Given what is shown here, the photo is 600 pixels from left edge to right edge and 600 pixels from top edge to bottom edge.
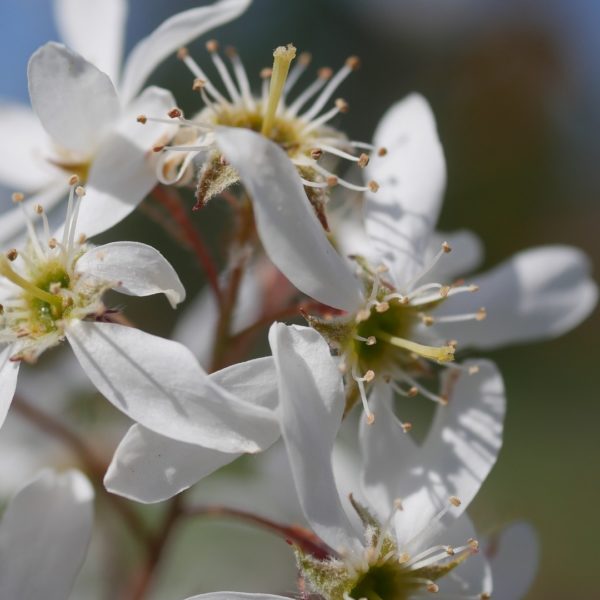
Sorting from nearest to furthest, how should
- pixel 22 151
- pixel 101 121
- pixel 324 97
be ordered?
1. pixel 101 121
2. pixel 324 97
3. pixel 22 151

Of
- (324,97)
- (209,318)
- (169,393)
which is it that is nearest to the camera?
(169,393)

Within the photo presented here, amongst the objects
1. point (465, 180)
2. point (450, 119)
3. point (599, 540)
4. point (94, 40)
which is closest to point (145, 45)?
point (94, 40)

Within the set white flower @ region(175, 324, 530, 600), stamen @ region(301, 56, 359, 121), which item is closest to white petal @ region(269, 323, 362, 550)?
white flower @ region(175, 324, 530, 600)

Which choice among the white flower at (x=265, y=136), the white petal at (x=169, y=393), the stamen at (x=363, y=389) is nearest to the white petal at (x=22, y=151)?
the white flower at (x=265, y=136)

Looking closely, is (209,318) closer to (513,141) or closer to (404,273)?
(404,273)

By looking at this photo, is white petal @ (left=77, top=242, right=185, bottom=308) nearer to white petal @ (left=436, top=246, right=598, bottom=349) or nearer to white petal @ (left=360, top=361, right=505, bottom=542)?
white petal @ (left=360, top=361, right=505, bottom=542)

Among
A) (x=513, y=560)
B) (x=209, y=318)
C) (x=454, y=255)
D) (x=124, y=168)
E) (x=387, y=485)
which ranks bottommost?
(x=209, y=318)

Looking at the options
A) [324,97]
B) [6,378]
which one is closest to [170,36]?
[324,97]
